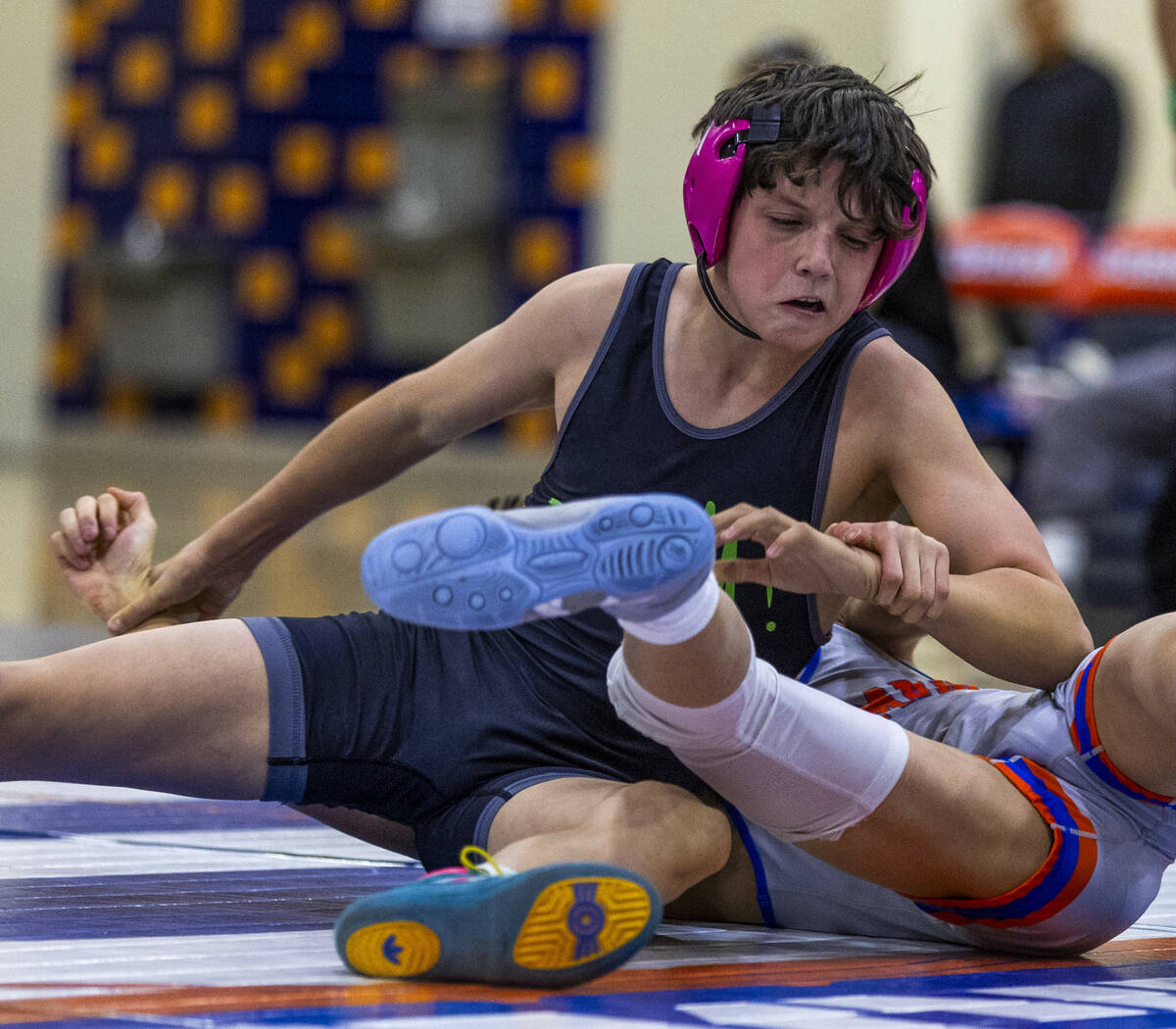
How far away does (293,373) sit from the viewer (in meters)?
10.0

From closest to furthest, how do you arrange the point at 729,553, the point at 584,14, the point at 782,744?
the point at 782,744 < the point at 729,553 < the point at 584,14

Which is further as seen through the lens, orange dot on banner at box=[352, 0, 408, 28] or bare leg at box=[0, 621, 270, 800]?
orange dot on banner at box=[352, 0, 408, 28]

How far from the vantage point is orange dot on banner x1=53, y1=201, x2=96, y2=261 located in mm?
10195

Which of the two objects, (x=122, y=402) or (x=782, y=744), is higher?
(x=782, y=744)

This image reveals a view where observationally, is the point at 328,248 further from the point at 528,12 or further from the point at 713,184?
the point at 713,184

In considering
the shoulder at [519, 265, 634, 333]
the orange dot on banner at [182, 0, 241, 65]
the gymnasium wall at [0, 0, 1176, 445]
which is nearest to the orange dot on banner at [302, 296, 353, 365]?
the gymnasium wall at [0, 0, 1176, 445]

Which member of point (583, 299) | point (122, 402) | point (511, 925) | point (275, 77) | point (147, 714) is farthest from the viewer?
point (122, 402)

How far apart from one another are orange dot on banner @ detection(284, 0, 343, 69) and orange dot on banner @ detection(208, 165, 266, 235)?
0.68m

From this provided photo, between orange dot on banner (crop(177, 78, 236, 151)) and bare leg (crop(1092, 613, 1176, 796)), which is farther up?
orange dot on banner (crop(177, 78, 236, 151))

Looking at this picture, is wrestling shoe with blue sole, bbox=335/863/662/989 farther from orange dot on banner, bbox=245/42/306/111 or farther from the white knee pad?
orange dot on banner, bbox=245/42/306/111

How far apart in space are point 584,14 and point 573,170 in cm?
79

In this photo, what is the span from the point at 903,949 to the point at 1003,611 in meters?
0.32

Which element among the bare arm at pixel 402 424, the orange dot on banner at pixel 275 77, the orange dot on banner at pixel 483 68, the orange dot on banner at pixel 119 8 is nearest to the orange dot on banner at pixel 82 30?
the orange dot on banner at pixel 119 8

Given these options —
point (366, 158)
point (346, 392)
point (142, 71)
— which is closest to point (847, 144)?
point (346, 392)
